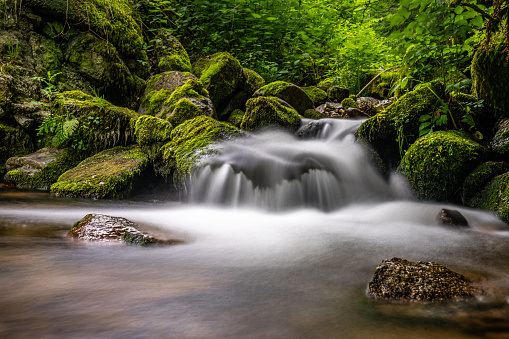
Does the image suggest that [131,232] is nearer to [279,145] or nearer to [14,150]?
[279,145]

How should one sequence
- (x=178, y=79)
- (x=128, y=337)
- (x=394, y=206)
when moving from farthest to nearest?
(x=178, y=79) < (x=394, y=206) < (x=128, y=337)

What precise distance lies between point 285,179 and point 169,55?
568 cm

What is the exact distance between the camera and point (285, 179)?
4.86 m

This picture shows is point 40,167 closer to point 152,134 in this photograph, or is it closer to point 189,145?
point 152,134

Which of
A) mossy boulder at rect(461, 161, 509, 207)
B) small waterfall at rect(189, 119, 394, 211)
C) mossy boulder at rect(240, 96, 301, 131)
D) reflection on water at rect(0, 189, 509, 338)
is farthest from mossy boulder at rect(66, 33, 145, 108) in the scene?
mossy boulder at rect(461, 161, 509, 207)

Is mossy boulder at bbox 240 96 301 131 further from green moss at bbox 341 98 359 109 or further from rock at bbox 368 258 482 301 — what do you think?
rock at bbox 368 258 482 301

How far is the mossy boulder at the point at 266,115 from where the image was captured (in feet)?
21.7

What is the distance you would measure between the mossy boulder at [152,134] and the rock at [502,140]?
487 centimetres

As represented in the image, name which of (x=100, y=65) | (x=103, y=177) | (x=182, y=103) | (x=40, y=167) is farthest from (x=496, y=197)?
(x=100, y=65)

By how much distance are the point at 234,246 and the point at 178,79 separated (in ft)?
19.8

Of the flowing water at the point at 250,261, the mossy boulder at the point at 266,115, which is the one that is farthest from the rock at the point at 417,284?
the mossy boulder at the point at 266,115

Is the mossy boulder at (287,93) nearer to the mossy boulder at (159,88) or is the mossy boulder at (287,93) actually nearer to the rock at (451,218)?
the mossy boulder at (159,88)

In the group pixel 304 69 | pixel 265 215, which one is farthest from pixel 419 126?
pixel 304 69

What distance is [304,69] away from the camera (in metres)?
10.7
